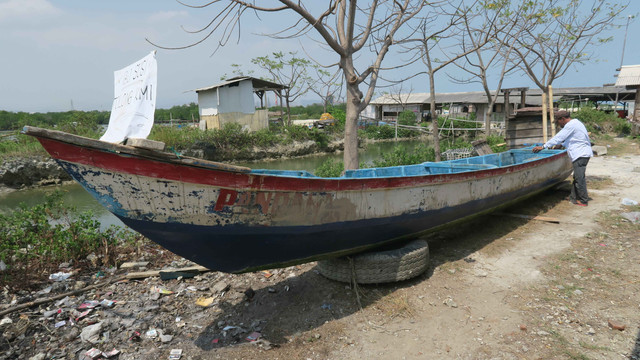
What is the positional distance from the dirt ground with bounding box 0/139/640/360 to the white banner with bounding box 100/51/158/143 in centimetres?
194

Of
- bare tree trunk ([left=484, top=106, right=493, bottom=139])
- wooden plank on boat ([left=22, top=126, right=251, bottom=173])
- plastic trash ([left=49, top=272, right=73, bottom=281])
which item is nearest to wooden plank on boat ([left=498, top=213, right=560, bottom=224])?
wooden plank on boat ([left=22, top=126, right=251, bottom=173])

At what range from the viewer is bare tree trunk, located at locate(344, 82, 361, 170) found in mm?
6059

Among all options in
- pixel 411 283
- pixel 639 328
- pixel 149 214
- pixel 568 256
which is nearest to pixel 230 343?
pixel 149 214

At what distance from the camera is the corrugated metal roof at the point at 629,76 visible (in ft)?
53.9

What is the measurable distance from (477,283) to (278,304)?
225 centimetres

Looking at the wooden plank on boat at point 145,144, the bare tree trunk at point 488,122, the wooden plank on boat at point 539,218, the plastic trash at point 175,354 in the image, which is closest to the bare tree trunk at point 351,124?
the wooden plank on boat at point 539,218

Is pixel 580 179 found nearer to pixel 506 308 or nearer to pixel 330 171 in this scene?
pixel 506 308

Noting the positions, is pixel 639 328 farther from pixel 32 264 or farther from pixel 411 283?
pixel 32 264

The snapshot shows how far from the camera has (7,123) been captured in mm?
32625

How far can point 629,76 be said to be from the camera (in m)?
16.9

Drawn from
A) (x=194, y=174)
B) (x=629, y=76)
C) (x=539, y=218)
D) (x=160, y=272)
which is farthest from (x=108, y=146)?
(x=629, y=76)

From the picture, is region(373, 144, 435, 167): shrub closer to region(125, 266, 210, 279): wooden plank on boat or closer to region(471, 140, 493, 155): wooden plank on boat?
region(471, 140, 493, 155): wooden plank on boat

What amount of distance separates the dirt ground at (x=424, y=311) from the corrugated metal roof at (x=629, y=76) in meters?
15.8

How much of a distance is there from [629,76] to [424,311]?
2003cm
